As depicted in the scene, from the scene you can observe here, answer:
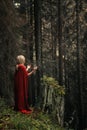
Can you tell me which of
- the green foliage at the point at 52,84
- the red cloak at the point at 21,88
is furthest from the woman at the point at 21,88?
the green foliage at the point at 52,84

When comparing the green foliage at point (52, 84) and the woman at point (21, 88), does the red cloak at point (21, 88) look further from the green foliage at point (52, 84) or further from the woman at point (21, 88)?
the green foliage at point (52, 84)

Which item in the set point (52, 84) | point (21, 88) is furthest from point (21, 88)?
point (52, 84)

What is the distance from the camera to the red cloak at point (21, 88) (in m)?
12.9

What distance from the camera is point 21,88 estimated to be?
13.0 meters

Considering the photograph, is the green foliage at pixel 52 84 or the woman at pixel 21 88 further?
the green foliage at pixel 52 84

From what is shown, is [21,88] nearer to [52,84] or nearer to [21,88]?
[21,88]

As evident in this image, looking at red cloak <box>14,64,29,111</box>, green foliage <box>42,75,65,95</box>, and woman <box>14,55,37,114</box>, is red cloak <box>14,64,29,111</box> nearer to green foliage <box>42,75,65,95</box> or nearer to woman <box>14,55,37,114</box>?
woman <box>14,55,37,114</box>

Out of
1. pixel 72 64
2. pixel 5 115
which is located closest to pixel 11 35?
pixel 5 115

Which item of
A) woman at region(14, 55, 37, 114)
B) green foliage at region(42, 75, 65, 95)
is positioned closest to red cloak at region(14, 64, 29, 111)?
woman at region(14, 55, 37, 114)

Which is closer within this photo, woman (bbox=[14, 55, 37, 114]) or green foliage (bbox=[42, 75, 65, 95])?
woman (bbox=[14, 55, 37, 114])

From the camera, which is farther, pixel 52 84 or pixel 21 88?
pixel 52 84

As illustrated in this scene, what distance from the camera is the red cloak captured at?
12.9m

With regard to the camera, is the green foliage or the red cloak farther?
the green foliage

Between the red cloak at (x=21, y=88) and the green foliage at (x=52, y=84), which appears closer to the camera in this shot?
the red cloak at (x=21, y=88)
